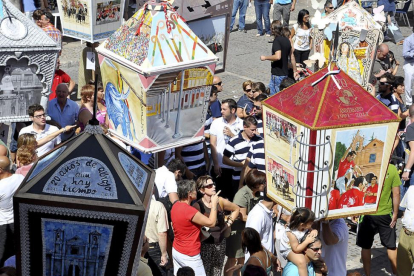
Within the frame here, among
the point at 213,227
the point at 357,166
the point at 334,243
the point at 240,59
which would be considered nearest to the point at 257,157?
the point at 213,227

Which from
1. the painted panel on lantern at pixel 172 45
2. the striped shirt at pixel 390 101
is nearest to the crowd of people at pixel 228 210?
the striped shirt at pixel 390 101

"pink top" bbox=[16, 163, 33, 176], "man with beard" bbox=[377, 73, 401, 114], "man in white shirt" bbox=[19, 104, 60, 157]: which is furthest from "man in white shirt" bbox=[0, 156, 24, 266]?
"man with beard" bbox=[377, 73, 401, 114]

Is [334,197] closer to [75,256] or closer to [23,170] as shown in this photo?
[75,256]

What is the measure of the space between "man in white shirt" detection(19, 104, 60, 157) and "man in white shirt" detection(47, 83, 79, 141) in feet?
2.45

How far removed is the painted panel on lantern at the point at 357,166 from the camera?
248 inches

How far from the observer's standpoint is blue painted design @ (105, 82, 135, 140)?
24.8ft

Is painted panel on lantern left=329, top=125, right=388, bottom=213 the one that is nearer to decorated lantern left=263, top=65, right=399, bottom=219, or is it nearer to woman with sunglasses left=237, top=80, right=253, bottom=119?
decorated lantern left=263, top=65, right=399, bottom=219

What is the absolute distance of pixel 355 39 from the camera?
1039cm

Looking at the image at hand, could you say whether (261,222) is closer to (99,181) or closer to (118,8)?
(99,181)

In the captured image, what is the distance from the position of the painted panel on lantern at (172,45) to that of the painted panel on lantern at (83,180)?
2.63 metres

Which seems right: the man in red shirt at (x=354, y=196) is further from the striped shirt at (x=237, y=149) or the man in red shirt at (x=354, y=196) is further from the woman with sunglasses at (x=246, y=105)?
the woman with sunglasses at (x=246, y=105)

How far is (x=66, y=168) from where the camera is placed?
4586 millimetres

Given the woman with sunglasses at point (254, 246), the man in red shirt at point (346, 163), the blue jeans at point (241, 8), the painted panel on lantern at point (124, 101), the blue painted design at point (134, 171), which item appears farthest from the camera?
the blue jeans at point (241, 8)

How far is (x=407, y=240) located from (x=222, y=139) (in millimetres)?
2740
